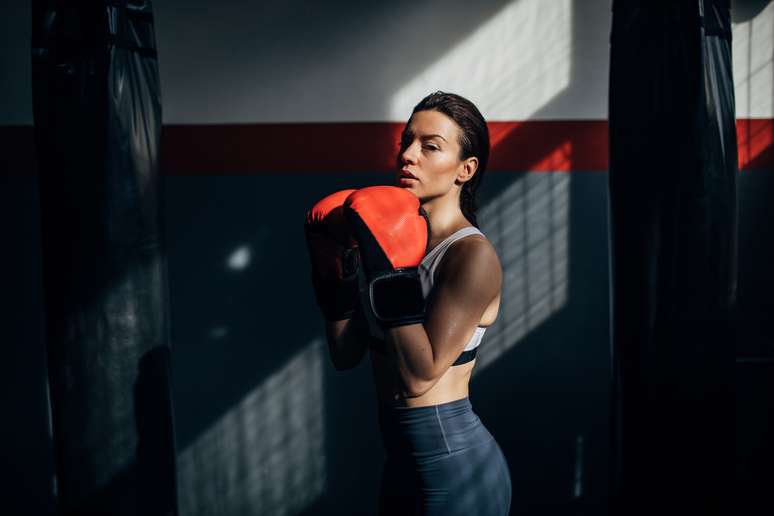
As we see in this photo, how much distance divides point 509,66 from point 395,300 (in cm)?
141

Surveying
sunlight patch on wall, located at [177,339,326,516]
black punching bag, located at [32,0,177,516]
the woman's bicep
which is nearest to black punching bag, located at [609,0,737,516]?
the woman's bicep

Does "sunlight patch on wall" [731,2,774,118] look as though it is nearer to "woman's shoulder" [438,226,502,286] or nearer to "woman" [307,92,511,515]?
"woman" [307,92,511,515]

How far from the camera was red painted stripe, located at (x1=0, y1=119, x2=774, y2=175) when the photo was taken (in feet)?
6.89

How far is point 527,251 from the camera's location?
2160 millimetres

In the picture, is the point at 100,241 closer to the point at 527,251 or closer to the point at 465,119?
the point at 465,119

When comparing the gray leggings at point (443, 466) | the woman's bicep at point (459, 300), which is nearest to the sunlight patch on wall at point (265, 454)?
the gray leggings at point (443, 466)

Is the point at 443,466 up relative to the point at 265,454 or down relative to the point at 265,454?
up

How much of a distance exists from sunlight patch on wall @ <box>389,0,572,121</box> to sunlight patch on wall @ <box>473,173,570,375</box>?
0.31 metres

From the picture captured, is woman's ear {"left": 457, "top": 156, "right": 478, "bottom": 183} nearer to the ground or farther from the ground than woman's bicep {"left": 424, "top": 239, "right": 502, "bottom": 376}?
farther from the ground

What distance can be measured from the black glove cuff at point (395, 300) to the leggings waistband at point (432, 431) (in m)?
0.25

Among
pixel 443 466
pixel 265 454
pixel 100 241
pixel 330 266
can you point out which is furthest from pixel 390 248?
pixel 265 454

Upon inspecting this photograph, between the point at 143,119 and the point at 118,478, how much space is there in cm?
98

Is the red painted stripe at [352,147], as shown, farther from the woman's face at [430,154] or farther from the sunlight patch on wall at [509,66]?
the woman's face at [430,154]

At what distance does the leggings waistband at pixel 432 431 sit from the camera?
1186mm
